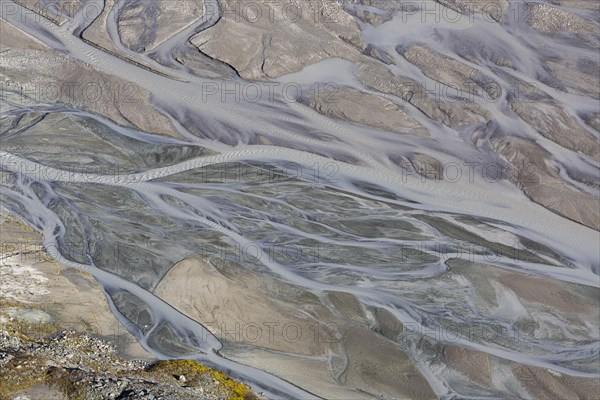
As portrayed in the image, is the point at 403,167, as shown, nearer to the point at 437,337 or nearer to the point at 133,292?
the point at 437,337

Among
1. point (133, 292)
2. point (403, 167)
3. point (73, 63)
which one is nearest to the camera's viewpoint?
point (133, 292)

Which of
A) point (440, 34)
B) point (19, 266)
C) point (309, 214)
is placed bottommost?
point (19, 266)

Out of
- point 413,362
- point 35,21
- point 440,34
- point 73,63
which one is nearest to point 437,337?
point 413,362

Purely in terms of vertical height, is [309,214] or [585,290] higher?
[309,214]

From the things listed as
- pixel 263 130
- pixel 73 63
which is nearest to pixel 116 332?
pixel 263 130

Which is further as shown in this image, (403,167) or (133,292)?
(403,167)

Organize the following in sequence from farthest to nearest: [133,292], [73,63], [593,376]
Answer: [73,63] < [133,292] < [593,376]
